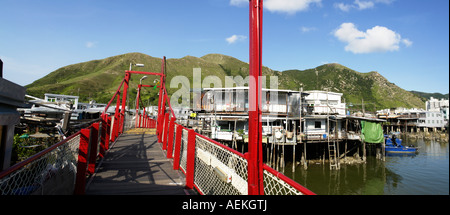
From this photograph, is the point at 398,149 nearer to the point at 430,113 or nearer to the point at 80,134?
the point at 80,134

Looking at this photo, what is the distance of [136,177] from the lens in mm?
4930

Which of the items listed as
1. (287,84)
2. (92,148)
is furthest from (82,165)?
(287,84)

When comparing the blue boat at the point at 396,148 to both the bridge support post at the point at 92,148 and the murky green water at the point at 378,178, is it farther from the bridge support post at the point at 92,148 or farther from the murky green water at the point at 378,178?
the bridge support post at the point at 92,148

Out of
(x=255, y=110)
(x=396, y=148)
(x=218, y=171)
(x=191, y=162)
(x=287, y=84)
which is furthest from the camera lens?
(x=287, y=84)

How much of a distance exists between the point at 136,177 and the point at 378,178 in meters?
22.3

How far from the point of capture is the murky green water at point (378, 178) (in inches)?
613

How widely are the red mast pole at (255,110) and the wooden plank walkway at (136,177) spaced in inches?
90.8

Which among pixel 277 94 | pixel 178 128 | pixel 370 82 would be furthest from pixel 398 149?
pixel 370 82

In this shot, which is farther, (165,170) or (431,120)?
(431,120)

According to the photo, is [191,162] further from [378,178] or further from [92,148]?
[378,178]

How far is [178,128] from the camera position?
5938 millimetres

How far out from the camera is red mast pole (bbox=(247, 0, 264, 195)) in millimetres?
2335

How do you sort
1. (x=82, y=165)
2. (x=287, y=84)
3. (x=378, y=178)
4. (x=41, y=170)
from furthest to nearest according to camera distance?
(x=287, y=84)
(x=378, y=178)
(x=82, y=165)
(x=41, y=170)
